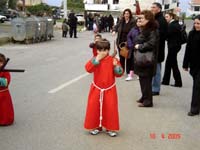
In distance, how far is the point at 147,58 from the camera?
8.35m

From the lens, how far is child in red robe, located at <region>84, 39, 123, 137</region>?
6477 millimetres

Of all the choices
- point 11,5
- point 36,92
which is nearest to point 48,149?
point 36,92

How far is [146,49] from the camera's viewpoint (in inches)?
328

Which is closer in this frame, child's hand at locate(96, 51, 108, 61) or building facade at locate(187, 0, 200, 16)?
child's hand at locate(96, 51, 108, 61)

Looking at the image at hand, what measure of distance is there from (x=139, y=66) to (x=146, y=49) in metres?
0.33

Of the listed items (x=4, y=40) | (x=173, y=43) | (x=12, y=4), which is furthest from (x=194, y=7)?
(x=173, y=43)

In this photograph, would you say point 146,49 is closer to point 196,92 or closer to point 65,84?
point 196,92

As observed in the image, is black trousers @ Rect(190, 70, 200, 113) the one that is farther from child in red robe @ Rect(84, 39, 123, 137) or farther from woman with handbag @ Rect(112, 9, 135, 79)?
woman with handbag @ Rect(112, 9, 135, 79)

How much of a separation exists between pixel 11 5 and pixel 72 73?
266ft

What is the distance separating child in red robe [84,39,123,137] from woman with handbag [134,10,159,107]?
191cm

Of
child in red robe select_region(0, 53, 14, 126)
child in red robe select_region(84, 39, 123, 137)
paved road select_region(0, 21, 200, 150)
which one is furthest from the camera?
child in red robe select_region(0, 53, 14, 126)

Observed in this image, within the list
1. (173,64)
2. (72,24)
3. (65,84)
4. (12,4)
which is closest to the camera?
(173,64)

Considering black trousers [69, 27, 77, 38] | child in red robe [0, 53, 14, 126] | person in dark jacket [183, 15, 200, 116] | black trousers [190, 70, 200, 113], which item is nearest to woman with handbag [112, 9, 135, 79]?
person in dark jacket [183, 15, 200, 116]

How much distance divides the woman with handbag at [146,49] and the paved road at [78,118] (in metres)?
0.61
